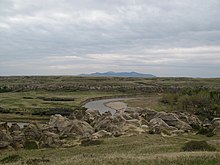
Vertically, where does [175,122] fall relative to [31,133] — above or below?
above

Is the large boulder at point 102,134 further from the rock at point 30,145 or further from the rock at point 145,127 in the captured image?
the rock at point 30,145

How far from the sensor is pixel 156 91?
157 meters

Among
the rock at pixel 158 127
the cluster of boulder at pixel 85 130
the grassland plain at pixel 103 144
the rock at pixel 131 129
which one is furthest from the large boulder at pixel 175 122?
the rock at pixel 131 129

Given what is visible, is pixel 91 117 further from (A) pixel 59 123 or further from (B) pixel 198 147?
→ (B) pixel 198 147

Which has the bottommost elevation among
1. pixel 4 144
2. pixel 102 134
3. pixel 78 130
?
pixel 4 144

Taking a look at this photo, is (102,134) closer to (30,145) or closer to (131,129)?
(131,129)

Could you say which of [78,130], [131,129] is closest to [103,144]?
[78,130]

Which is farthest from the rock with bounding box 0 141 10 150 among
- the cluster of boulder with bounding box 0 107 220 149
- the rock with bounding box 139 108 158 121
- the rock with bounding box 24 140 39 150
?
the rock with bounding box 139 108 158 121

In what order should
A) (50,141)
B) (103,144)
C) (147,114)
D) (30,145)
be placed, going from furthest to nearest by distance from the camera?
(147,114), (50,141), (30,145), (103,144)

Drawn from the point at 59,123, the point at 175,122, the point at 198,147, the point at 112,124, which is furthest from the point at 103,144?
the point at 175,122

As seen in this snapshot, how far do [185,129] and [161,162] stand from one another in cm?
3585

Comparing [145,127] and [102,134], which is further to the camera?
[145,127]

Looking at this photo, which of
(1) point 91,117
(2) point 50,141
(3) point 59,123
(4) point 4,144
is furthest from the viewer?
(1) point 91,117

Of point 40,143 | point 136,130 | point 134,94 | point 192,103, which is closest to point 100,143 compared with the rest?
point 40,143
